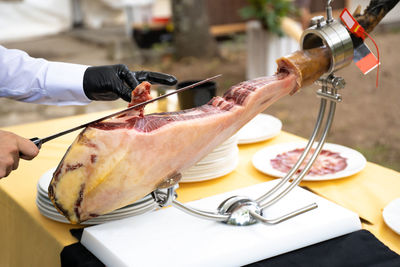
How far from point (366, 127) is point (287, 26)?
1399 millimetres

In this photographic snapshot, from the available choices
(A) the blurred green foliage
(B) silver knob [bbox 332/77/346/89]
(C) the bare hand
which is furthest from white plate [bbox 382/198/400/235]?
(A) the blurred green foliage

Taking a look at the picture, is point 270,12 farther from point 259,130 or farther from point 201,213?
point 201,213

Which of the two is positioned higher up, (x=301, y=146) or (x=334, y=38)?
(x=334, y=38)

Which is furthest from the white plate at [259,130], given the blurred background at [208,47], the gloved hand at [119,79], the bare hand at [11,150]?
the blurred background at [208,47]

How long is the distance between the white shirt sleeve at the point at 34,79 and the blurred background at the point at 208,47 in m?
1.89

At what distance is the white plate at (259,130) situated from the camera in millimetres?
1680

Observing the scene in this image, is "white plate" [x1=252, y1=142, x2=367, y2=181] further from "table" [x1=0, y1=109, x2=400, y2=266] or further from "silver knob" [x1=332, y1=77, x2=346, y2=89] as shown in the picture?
"silver knob" [x1=332, y1=77, x2=346, y2=89]

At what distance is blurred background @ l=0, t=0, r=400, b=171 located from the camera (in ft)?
14.8

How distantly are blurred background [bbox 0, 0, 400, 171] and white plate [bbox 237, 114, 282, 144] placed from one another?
171cm

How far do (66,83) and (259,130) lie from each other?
720 mm

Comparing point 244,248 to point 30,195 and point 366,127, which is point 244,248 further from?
point 366,127

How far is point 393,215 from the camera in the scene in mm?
1092

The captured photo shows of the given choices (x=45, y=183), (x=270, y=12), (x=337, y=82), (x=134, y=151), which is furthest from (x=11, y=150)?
(x=270, y=12)

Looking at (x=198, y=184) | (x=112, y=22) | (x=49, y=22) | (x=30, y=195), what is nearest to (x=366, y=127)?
(x=198, y=184)
